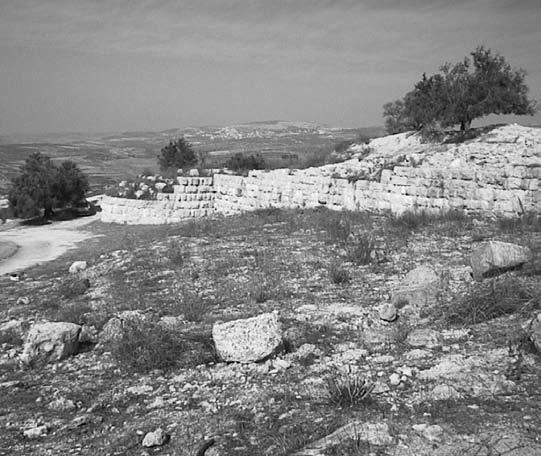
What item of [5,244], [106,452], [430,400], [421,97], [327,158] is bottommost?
[5,244]

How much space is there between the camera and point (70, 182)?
25.5 meters

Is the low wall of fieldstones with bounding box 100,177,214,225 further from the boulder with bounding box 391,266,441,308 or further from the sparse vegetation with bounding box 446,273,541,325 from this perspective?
the sparse vegetation with bounding box 446,273,541,325

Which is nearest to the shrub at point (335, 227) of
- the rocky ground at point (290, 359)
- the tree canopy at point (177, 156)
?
the rocky ground at point (290, 359)

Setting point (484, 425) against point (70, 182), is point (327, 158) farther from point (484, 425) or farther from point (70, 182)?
point (484, 425)

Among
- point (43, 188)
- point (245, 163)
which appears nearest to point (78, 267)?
point (245, 163)

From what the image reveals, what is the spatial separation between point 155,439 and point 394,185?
433 inches

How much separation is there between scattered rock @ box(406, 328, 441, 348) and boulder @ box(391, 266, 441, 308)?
788 millimetres

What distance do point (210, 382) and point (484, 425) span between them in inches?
86.1

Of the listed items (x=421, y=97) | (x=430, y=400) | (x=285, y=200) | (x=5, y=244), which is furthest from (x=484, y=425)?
(x=421, y=97)

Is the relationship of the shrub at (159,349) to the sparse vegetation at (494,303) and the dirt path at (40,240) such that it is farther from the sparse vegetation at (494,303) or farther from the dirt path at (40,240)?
the dirt path at (40,240)

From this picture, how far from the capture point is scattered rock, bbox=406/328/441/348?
432 cm

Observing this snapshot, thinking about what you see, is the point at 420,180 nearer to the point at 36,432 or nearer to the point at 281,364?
the point at 281,364

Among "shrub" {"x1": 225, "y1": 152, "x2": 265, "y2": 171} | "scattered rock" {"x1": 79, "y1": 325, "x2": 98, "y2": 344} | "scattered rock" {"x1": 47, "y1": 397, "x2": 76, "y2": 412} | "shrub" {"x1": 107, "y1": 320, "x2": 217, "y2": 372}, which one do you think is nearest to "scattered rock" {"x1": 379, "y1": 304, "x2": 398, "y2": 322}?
"shrub" {"x1": 107, "y1": 320, "x2": 217, "y2": 372}

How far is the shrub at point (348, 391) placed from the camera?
3.34 m
